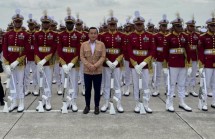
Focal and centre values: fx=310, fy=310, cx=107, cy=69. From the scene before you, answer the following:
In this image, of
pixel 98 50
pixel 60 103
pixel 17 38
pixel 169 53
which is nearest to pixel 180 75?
pixel 169 53

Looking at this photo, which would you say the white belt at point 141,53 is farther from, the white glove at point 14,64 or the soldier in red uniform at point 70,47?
the white glove at point 14,64

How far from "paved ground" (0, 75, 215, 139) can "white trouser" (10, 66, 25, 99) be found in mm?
460

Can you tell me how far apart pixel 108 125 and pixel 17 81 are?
256cm

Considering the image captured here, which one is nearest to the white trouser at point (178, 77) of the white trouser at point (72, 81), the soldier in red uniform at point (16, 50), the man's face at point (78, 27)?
the white trouser at point (72, 81)

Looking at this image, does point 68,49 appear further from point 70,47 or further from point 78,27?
point 78,27

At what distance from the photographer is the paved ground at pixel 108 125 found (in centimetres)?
547

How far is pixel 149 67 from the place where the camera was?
707cm

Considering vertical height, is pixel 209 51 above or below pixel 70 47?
below

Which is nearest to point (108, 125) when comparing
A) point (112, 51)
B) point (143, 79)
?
point (143, 79)

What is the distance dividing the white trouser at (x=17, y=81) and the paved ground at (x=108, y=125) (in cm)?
46

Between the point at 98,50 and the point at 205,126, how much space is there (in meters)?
2.71

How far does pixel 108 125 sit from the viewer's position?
608 centimetres

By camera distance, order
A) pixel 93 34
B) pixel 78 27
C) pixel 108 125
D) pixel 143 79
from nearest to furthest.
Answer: pixel 108 125 < pixel 93 34 < pixel 143 79 < pixel 78 27

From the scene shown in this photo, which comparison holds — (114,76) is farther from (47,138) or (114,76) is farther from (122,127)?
(47,138)
